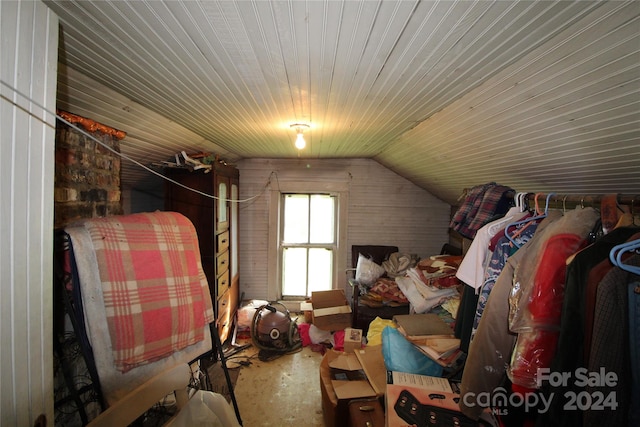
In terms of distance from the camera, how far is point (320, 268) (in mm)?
4262

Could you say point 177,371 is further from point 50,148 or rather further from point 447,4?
point 447,4

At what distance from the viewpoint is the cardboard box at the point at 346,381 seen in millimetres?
1952

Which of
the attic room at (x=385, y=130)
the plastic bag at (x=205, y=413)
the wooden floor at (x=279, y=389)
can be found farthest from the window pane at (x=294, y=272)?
the plastic bag at (x=205, y=413)

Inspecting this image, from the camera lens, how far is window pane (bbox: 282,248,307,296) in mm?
4254

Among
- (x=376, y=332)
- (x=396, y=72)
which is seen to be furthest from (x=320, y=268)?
(x=396, y=72)

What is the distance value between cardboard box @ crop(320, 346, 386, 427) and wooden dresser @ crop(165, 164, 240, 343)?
4.28 feet

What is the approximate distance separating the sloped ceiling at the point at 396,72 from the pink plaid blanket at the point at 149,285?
2.32ft

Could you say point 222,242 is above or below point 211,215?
below

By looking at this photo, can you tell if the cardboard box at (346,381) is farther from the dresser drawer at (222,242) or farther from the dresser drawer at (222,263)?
the dresser drawer at (222,242)

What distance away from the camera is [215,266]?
2.85m

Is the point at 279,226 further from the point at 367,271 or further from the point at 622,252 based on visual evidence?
the point at 622,252

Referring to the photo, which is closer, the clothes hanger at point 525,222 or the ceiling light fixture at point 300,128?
the clothes hanger at point 525,222

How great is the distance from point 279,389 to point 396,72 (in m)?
2.79

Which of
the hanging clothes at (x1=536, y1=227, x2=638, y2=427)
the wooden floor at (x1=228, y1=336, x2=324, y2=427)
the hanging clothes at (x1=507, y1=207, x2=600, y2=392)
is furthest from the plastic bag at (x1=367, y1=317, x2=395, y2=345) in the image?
the hanging clothes at (x1=536, y1=227, x2=638, y2=427)
